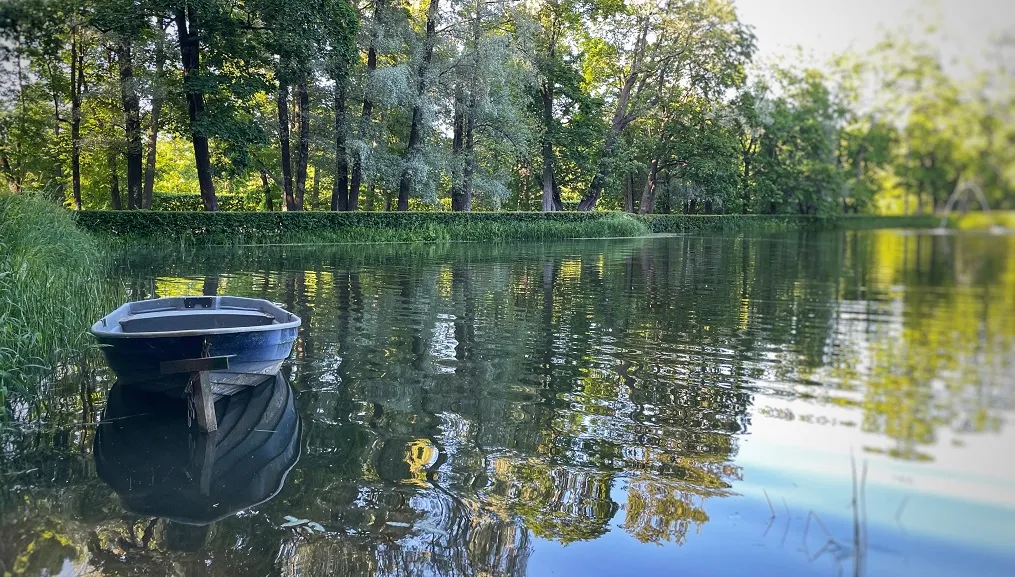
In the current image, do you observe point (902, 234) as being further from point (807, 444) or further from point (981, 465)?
point (807, 444)

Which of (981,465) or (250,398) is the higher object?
(981,465)

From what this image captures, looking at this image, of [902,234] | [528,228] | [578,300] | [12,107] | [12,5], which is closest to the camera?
[902,234]

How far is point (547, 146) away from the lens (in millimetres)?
38125

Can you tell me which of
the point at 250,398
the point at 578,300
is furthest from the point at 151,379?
the point at 578,300

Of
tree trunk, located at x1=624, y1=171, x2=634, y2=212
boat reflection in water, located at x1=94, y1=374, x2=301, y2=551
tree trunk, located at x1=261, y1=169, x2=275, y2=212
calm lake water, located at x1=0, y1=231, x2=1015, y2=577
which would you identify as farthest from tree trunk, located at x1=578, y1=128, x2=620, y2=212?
boat reflection in water, located at x1=94, y1=374, x2=301, y2=551

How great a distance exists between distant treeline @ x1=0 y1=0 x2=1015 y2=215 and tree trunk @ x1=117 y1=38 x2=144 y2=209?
0.22 feet

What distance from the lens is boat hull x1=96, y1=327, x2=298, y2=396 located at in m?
5.61

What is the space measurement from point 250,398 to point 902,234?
5450mm

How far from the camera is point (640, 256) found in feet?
72.5

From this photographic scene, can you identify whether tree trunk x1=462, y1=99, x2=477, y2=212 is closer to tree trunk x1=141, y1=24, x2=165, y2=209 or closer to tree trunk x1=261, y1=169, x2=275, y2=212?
tree trunk x1=261, y1=169, x2=275, y2=212

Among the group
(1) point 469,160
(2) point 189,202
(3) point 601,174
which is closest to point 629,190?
(3) point 601,174

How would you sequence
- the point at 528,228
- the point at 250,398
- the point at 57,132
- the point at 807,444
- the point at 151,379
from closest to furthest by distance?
the point at 807,444 < the point at 151,379 < the point at 250,398 < the point at 57,132 < the point at 528,228

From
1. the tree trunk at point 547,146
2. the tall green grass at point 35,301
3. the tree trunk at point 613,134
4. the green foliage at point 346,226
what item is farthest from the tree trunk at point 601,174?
the tall green grass at point 35,301

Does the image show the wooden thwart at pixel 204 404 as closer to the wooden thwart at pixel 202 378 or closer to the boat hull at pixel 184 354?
the wooden thwart at pixel 202 378
